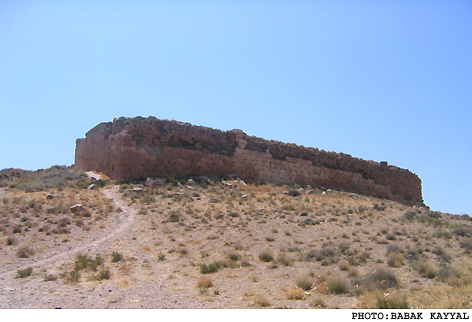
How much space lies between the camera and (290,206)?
1515 centimetres

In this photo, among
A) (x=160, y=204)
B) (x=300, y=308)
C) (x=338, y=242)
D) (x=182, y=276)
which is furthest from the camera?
(x=160, y=204)

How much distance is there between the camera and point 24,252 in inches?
376

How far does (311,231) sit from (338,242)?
5.16ft

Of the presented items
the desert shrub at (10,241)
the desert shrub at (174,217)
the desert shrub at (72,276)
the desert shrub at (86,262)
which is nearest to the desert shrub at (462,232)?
the desert shrub at (174,217)

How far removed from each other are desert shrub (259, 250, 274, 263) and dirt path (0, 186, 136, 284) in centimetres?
413

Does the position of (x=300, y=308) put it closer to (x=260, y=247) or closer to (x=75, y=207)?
(x=260, y=247)

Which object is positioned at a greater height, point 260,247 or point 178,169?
point 178,169

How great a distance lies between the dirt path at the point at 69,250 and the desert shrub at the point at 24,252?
193 millimetres

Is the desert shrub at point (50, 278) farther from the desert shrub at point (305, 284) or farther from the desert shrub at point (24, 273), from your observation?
the desert shrub at point (305, 284)

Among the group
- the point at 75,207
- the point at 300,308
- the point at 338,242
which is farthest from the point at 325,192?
the point at 300,308

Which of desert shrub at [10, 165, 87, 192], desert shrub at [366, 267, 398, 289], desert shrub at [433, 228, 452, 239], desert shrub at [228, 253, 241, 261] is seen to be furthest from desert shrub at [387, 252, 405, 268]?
desert shrub at [10, 165, 87, 192]

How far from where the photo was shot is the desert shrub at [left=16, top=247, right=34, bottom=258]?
949cm

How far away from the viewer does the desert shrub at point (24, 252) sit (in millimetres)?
9492

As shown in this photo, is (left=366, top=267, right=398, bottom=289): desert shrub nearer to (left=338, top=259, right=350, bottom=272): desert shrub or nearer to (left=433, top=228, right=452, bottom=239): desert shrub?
(left=338, top=259, right=350, bottom=272): desert shrub
